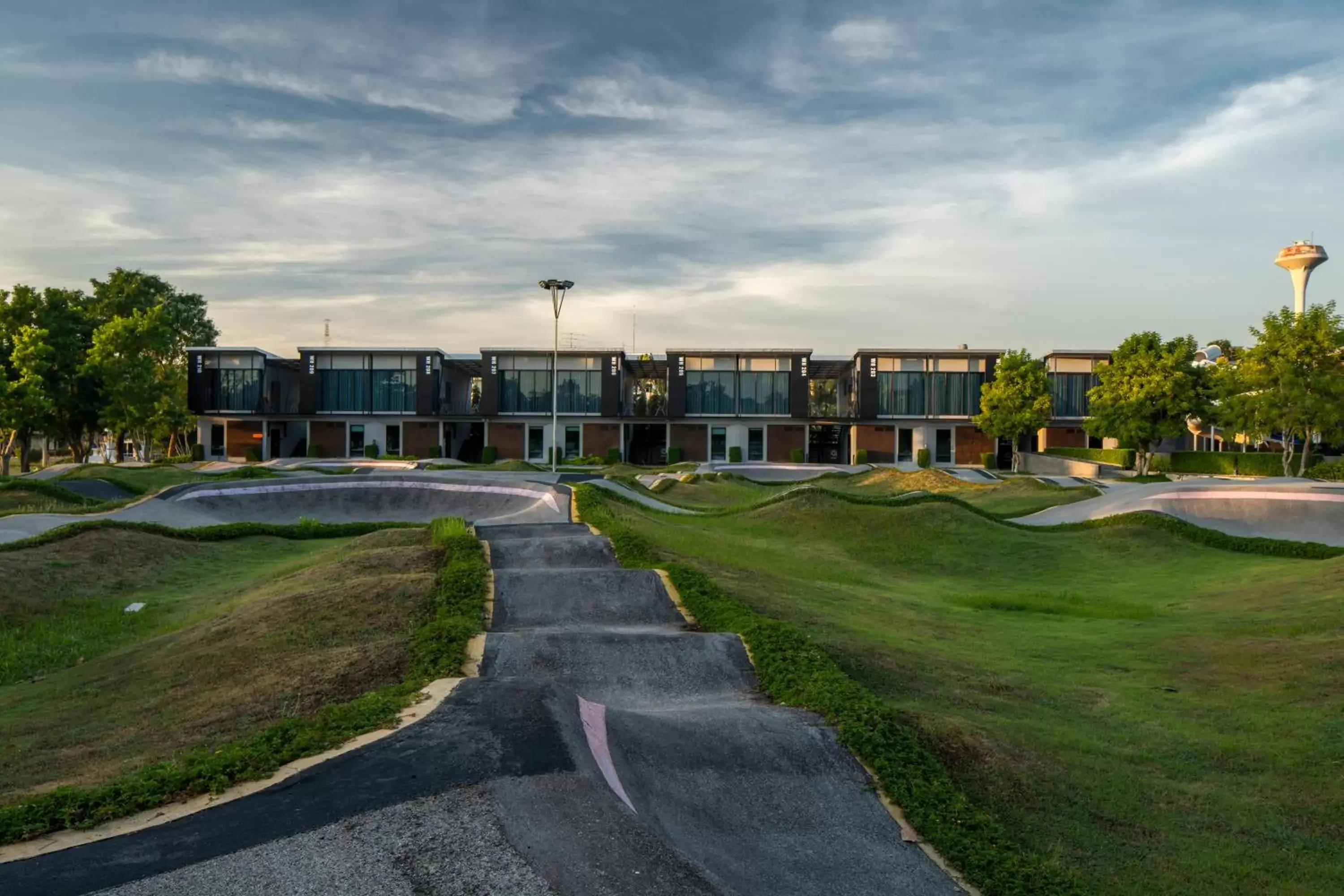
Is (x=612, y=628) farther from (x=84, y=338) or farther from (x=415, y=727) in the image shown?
(x=84, y=338)

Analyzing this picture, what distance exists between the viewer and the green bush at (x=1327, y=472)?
39500mm

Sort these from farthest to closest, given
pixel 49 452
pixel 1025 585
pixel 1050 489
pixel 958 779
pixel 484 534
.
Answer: pixel 49 452
pixel 1050 489
pixel 1025 585
pixel 484 534
pixel 958 779

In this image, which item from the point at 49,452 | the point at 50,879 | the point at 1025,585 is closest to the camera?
the point at 50,879

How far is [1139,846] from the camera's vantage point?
6.90 metres

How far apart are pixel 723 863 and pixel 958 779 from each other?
2.79 metres

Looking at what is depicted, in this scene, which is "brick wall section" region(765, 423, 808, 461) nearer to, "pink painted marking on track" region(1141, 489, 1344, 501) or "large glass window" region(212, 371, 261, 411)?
"pink painted marking on track" region(1141, 489, 1344, 501)

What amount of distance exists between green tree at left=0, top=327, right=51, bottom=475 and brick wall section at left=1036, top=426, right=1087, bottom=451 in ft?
214

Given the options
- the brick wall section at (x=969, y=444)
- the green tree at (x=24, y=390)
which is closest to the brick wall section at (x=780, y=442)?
the brick wall section at (x=969, y=444)

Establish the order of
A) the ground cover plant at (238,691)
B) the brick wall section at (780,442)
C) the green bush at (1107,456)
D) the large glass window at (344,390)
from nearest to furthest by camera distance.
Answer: the ground cover plant at (238,691) → the green bush at (1107,456) → the large glass window at (344,390) → the brick wall section at (780,442)

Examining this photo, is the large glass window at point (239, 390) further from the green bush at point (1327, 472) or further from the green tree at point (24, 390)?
the green bush at point (1327, 472)

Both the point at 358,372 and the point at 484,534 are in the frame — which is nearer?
the point at 484,534

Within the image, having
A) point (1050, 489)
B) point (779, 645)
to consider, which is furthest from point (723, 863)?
point (1050, 489)

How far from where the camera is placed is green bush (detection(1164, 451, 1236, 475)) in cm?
4953

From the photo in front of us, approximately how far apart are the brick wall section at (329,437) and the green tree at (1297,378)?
57904 mm
